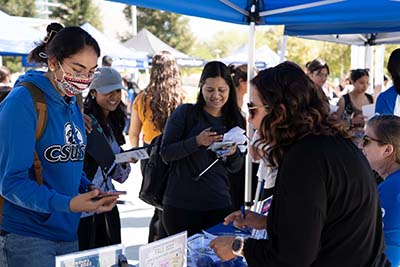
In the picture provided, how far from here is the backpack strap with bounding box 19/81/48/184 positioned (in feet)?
6.01

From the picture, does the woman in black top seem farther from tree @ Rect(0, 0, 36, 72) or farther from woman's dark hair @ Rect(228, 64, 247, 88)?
tree @ Rect(0, 0, 36, 72)

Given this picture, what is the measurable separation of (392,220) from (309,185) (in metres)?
0.91

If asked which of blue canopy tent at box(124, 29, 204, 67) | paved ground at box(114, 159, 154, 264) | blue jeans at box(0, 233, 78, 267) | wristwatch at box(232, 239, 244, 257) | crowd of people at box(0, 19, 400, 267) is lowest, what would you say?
paved ground at box(114, 159, 154, 264)

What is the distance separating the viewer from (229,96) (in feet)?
10.5

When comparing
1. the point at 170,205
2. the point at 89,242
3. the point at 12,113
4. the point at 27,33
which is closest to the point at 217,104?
the point at 170,205

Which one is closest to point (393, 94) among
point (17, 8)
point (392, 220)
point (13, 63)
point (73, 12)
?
point (392, 220)

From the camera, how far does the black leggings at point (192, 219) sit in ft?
9.70

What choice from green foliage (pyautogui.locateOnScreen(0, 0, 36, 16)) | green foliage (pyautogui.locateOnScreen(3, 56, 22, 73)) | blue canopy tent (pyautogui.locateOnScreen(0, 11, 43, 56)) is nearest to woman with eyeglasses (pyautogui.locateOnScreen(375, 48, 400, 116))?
blue canopy tent (pyautogui.locateOnScreen(0, 11, 43, 56))

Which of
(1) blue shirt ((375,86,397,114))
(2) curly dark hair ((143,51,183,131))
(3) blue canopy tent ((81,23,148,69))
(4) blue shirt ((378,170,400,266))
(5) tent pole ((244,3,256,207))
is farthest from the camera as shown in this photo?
(3) blue canopy tent ((81,23,148,69))

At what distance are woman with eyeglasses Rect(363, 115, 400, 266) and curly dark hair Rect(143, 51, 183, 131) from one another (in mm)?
1828

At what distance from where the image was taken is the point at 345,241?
1542mm

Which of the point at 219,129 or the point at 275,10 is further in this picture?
the point at 275,10

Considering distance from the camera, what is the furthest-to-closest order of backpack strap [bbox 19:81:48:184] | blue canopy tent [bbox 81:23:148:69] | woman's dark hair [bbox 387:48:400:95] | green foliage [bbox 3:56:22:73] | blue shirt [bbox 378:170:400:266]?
1. green foliage [bbox 3:56:22:73]
2. blue canopy tent [bbox 81:23:148:69]
3. woman's dark hair [bbox 387:48:400:95]
4. blue shirt [bbox 378:170:400:266]
5. backpack strap [bbox 19:81:48:184]

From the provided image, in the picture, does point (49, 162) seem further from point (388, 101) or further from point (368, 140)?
point (388, 101)
